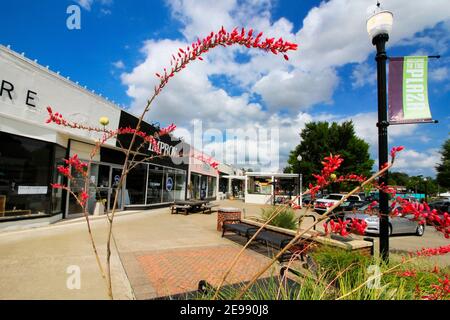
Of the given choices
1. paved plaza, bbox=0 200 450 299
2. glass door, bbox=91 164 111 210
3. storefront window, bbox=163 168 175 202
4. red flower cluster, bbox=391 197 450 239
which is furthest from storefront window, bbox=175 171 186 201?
red flower cluster, bbox=391 197 450 239

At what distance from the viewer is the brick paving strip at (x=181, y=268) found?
13.9 ft

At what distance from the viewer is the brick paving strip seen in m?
4.24

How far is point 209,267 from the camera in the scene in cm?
541

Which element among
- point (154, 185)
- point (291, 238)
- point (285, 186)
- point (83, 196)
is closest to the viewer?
point (83, 196)

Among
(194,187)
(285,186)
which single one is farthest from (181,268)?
(285,186)

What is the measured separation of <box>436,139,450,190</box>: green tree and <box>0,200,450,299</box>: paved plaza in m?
26.0

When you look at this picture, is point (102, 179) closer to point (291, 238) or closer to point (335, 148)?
point (291, 238)

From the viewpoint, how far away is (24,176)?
866 cm

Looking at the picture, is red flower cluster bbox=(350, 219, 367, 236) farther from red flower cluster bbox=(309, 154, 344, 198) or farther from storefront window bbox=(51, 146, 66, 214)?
storefront window bbox=(51, 146, 66, 214)

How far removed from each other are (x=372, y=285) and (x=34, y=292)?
4.54 metres

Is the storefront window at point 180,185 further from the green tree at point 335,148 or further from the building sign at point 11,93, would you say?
the green tree at point 335,148

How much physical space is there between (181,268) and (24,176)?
22.6 feet

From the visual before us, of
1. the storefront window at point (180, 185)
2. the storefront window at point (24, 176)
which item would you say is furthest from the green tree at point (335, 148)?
the storefront window at point (24, 176)

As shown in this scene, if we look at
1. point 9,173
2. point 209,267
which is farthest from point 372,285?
point 9,173
